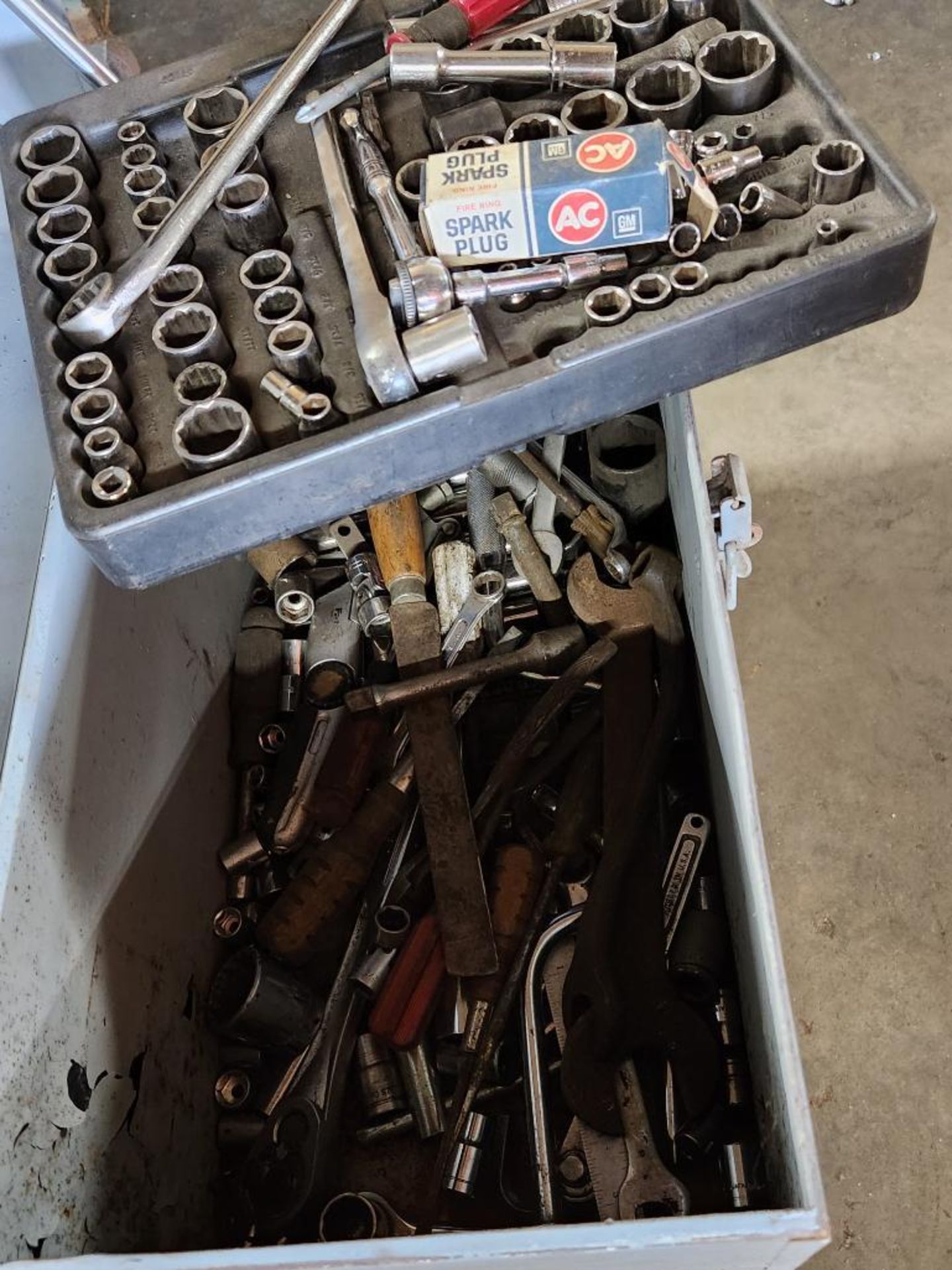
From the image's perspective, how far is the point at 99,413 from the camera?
2.51ft

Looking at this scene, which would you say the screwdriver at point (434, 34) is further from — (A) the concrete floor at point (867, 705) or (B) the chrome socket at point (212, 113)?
(A) the concrete floor at point (867, 705)

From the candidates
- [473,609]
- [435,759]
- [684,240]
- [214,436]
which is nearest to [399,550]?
[473,609]

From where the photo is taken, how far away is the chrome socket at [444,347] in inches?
28.5

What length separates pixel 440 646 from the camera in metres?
1.04

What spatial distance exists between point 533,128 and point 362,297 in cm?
21

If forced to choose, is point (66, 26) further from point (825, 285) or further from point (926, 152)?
Answer: point (926, 152)

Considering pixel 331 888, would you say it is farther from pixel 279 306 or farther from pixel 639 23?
pixel 639 23

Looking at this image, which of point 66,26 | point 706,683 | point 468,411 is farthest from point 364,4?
point 706,683

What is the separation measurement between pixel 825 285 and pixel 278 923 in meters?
0.68

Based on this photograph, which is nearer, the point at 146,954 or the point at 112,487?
the point at 112,487

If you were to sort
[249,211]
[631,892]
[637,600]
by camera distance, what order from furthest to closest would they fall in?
[637,600] → [631,892] → [249,211]

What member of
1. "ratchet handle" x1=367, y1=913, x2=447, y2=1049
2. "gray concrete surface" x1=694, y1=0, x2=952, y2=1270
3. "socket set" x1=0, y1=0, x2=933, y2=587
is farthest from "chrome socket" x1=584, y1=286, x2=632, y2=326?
"gray concrete surface" x1=694, y1=0, x2=952, y2=1270

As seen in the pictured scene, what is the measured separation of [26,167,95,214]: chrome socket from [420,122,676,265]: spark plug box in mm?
297

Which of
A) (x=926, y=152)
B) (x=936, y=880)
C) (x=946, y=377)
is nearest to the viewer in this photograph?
(x=936, y=880)
